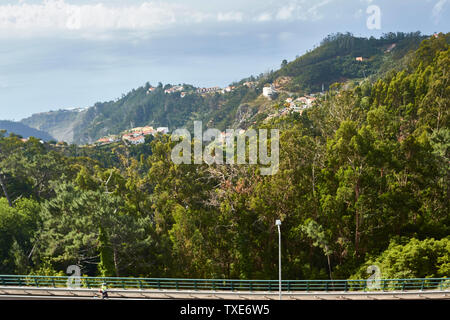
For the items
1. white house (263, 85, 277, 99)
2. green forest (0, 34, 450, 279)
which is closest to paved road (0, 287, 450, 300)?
green forest (0, 34, 450, 279)

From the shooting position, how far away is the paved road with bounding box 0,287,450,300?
12492mm

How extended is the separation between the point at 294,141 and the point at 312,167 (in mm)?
1896

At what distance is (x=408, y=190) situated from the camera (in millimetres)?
18812

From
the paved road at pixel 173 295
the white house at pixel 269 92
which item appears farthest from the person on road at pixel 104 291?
the white house at pixel 269 92

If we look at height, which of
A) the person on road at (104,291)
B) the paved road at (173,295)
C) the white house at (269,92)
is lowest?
the paved road at (173,295)

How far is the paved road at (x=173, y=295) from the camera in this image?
12.5 meters

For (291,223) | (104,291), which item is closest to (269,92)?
(291,223)

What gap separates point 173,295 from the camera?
13.0m

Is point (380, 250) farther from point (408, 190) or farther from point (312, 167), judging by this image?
point (312, 167)

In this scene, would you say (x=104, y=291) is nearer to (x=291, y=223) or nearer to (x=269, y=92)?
(x=291, y=223)

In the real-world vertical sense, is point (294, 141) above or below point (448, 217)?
above

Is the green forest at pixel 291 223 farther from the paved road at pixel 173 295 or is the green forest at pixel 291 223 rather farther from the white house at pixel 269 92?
the white house at pixel 269 92
